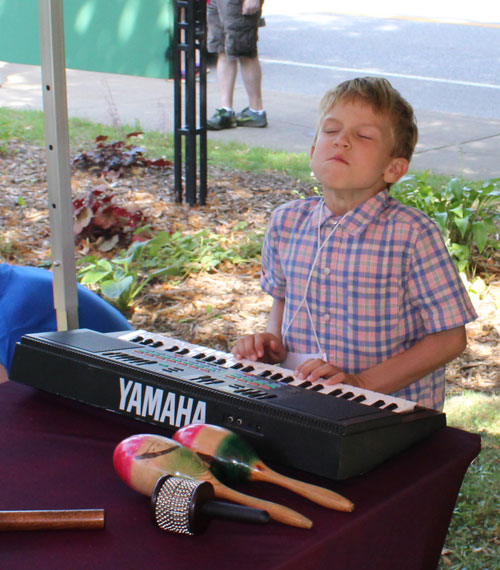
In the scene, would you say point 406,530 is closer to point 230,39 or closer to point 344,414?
point 344,414

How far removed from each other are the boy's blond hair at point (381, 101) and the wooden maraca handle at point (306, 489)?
105 cm

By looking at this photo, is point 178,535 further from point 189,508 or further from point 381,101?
point 381,101

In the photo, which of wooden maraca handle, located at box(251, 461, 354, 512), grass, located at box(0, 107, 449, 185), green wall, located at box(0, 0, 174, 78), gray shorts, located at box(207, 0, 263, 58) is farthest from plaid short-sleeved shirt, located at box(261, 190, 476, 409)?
gray shorts, located at box(207, 0, 263, 58)

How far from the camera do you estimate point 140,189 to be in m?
6.07

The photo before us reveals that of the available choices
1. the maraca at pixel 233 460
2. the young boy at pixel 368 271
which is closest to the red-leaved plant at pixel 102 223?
the young boy at pixel 368 271

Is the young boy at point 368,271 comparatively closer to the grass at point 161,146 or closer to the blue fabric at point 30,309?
the blue fabric at point 30,309

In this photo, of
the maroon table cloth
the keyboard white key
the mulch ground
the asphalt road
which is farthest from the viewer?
the asphalt road

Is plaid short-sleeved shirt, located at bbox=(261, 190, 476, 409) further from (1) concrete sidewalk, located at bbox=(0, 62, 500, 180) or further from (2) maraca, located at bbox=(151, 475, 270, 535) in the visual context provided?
(1) concrete sidewalk, located at bbox=(0, 62, 500, 180)

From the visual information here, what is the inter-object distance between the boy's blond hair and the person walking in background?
5297 millimetres

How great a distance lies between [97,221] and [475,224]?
2.18 metres

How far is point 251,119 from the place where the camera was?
26.1 ft

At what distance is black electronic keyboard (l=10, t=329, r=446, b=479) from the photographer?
4.56 feet

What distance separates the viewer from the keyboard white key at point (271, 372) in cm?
156

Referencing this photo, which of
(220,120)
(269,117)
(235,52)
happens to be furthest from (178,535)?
(269,117)
